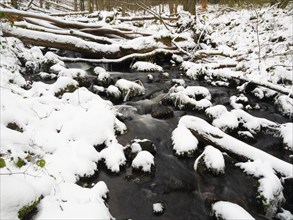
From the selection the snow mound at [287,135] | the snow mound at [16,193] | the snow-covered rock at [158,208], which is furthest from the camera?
the snow mound at [287,135]

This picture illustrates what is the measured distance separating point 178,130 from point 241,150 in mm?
1206

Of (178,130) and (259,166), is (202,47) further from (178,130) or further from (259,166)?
(259,166)

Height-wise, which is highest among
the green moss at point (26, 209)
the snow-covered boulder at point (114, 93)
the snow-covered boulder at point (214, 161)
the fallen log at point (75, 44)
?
the fallen log at point (75, 44)

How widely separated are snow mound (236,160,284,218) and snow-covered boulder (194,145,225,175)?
52cm

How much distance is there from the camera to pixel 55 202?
115 inches

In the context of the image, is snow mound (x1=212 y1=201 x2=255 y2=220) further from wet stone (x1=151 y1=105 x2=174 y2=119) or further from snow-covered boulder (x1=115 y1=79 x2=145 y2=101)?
snow-covered boulder (x1=115 y1=79 x2=145 y2=101)

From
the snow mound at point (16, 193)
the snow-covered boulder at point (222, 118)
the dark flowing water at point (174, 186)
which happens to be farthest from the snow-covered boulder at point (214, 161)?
the snow mound at point (16, 193)

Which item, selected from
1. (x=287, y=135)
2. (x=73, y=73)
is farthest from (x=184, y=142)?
(x=73, y=73)

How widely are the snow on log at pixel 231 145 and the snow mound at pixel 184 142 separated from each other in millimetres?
136

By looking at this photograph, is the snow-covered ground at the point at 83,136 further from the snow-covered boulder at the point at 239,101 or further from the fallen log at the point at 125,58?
the fallen log at the point at 125,58

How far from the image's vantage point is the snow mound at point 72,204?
2721mm

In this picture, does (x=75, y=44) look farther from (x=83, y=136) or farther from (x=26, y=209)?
(x=26, y=209)

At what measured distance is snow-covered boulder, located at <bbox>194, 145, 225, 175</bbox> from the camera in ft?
13.4

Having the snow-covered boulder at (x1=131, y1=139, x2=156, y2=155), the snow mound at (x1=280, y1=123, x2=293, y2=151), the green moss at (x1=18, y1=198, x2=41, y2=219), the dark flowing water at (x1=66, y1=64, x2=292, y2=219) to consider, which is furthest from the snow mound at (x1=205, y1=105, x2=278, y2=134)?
the green moss at (x1=18, y1=198, x2=41, y2=219)
